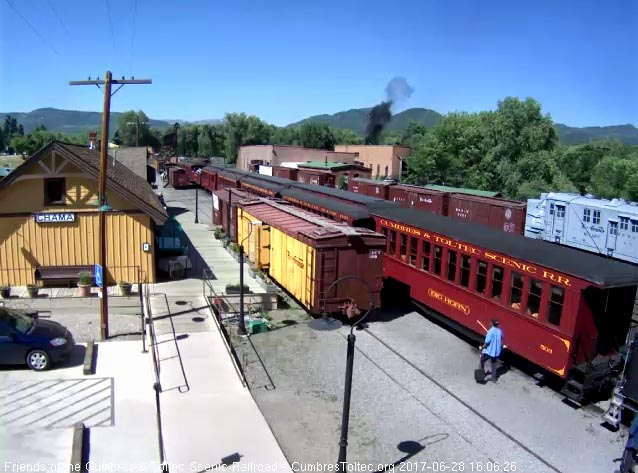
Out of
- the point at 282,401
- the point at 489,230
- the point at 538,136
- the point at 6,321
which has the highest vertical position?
the point at 538,136

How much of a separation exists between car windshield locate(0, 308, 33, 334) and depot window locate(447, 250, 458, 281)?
38.4ft

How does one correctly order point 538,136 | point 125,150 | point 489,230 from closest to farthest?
point 489,230, point 125,150, point 538,136

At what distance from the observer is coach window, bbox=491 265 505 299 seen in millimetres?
13966

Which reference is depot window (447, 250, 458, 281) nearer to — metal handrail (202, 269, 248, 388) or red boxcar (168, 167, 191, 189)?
metal handrail (202, 269, 248, 388)

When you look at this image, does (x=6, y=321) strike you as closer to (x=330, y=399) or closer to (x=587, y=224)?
(x=330, y=399)

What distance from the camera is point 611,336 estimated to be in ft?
40.0

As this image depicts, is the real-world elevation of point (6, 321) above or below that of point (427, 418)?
above

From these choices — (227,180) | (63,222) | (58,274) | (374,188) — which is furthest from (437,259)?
(227,180)

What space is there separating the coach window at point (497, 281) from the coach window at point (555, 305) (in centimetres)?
172

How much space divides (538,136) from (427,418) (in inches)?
1777

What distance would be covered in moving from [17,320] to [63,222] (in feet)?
25.7

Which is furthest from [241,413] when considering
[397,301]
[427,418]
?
[397,301]

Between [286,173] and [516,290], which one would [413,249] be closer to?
[516,290]

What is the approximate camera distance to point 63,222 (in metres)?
19.6
